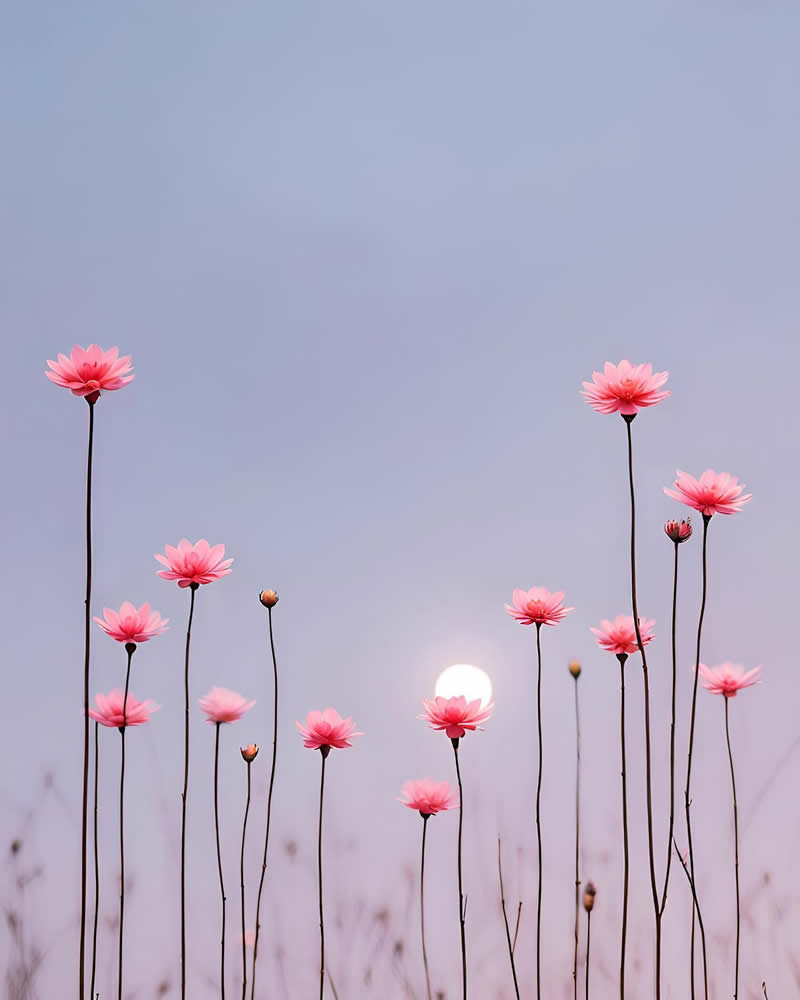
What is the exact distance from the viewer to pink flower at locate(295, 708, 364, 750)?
1.54m

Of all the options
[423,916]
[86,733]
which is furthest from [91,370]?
[423,916]

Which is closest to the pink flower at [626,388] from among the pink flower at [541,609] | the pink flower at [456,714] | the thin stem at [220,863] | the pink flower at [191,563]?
the pink flower at [541,609]

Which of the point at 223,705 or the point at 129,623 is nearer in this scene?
the point at 129,623

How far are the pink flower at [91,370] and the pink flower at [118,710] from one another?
540 millimetres

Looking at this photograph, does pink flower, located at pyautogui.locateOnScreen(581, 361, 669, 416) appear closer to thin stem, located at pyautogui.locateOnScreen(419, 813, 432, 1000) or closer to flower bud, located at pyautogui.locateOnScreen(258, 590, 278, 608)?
flower bud, located at pyautogui.locateOnScreen(258, 590, 278, 608)

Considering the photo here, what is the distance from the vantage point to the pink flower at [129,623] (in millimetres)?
1443

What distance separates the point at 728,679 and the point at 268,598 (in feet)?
2.90

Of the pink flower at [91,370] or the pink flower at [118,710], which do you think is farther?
the pink flower at [118,710]

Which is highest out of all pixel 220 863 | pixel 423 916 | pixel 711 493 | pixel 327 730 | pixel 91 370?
pixel 91 370

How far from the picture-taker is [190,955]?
1.57 meters

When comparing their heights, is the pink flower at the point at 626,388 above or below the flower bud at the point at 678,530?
above

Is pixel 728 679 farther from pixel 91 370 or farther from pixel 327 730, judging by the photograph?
pixel 91 370

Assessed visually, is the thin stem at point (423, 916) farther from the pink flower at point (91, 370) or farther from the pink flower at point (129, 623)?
the pink flower at point (91, 370)

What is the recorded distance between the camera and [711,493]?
144 cm
